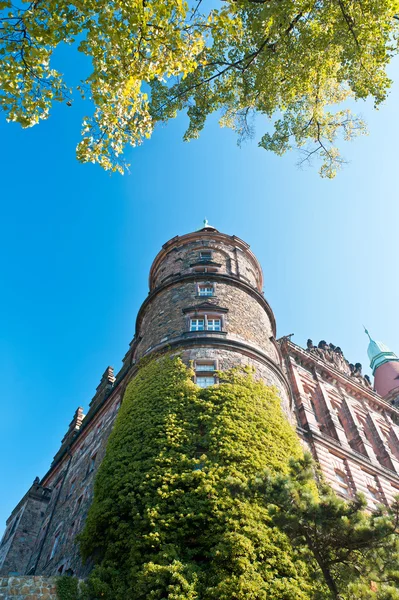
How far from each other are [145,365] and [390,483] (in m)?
14.0

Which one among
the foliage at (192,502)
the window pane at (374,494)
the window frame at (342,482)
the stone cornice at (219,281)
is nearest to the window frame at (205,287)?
the stone cornice at (219,281)

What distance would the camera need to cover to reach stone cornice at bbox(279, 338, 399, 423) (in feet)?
82.8

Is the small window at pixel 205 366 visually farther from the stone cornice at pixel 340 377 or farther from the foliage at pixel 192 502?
the stone cornice at pixel 340 377

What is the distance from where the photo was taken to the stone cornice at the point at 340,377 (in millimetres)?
25250

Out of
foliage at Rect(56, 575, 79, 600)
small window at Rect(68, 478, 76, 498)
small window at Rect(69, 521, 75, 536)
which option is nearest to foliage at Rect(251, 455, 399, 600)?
foliage at Rect(56, 575, 79, 600)

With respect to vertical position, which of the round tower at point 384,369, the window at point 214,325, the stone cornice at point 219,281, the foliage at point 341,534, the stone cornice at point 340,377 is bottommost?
the foliage at point 341,534

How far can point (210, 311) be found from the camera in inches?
691

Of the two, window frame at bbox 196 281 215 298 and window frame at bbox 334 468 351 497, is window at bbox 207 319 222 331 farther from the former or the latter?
window frame at bbox 334 468 351 497

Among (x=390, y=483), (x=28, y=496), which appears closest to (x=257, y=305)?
(x=390, y=483)

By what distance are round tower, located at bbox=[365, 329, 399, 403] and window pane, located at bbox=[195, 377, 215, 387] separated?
33218 mm

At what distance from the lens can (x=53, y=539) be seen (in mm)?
20641

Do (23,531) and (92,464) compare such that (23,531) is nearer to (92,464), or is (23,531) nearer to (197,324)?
(92,464)

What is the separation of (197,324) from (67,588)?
9.27 metres

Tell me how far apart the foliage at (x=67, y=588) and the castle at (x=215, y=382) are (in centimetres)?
104
